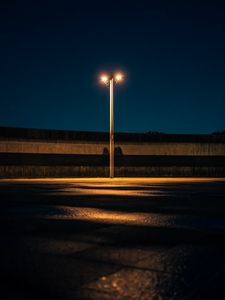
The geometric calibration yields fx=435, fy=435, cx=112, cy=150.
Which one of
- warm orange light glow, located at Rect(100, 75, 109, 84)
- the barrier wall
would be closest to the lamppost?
warm orange light glow, located at Rect(100, 75, 109, 84)

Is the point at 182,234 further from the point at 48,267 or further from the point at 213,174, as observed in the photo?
the point at 213,174

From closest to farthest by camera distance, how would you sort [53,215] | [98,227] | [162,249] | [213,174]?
[162,249] < [98,227] < [53,215] < [213,174]

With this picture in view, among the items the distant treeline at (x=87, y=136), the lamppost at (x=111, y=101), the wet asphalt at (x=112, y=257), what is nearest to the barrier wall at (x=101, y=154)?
the distant treeline at (x=87, y=136)

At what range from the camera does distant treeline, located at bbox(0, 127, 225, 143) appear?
40.3m

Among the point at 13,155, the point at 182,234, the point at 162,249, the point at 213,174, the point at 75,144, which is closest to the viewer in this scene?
the point at 162,249

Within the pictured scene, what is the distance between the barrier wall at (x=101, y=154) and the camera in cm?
4041

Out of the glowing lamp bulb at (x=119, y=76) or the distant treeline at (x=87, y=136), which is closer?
the glowing lamp bulb at (x=119, y=76)

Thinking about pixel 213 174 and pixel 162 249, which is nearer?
pixel 162 249

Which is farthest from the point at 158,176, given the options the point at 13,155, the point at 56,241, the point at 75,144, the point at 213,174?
the point at 56,241

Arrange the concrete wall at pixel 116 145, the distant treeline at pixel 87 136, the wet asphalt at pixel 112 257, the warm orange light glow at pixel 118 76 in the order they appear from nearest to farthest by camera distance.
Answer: the wet asphalt at pixel 112 257 → the warm orange light glow at pixel 118 76 → the distant treeline at pixel 87 136 → the concrete wall at pixel 116 145

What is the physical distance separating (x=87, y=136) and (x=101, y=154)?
7.77 feet

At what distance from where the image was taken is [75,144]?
142 ft

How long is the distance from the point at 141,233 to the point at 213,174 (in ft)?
133

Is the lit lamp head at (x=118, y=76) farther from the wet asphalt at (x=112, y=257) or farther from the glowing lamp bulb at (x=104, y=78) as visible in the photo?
the wet asphalt at (x=112, y=257)
